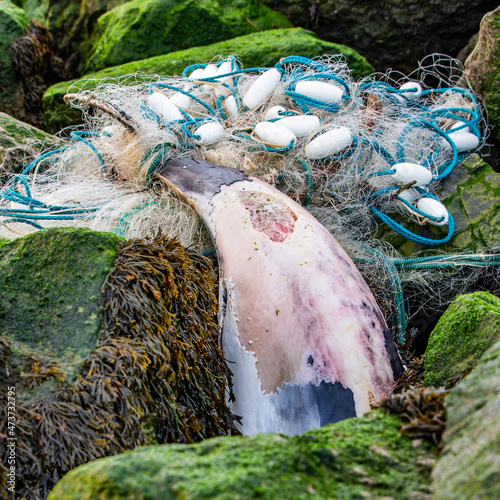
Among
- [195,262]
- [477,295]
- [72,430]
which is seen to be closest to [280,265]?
[195,262]

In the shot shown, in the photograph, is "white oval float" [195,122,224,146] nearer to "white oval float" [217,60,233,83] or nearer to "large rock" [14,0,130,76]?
"white oval float" [217,60,233,83]

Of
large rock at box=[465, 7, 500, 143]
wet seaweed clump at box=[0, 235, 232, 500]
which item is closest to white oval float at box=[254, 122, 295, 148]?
wet seaweed clump at box=[0, 235, 232, 500]

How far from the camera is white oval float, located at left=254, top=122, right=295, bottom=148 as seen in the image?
3.29 metres

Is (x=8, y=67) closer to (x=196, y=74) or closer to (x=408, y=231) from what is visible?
(x=196, y=74)

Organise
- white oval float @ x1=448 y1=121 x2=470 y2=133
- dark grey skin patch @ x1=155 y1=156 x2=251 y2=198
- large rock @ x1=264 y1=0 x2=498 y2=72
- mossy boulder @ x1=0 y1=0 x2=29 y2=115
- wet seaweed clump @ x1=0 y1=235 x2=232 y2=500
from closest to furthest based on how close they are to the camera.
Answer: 1. wet seaweed clump @ x1=0 y1=235 x2=232 y2=500
2. dark grey skin patch @ x1=155 y1=156 x2=251 y2=198
3. white oval float @ x1=448 y1=121 x2=470 y2=133
4. large rock @ x1=264 y1=0 x2=498 y2=72
5. mossy boulder @ x1=0 y1=0 x2=29 y2=115

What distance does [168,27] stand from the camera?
5.31 meters

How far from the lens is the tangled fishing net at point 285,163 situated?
3.24 metres

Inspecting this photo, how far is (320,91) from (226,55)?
1560 millimetres

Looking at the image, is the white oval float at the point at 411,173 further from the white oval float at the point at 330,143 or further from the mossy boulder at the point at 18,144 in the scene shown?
the mossy boulder at the point at 18,144

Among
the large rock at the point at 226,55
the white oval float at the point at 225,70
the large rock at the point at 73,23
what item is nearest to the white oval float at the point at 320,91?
the white oval float at the point at 225,70

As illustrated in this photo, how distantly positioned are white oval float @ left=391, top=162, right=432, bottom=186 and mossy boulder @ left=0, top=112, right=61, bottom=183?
2.81 m

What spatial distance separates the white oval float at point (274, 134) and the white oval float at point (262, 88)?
0.30m

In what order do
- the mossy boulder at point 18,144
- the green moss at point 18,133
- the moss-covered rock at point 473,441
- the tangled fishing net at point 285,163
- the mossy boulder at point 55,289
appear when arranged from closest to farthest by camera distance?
the moss-covered rock at point 473,441 < the mossy boulder at point 55,289 < the tangled fishing net at point 285,163 < the mossy boulder at point 18,144 < the green moss at point 18,133

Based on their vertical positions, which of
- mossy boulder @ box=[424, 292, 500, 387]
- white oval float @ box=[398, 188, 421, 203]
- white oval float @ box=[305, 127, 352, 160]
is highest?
white oval float @ box=[305, 127, 352, 160]
